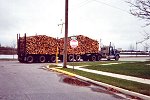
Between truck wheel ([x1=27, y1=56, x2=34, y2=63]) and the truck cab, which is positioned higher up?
the truck cab

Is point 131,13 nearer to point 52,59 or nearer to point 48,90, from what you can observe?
point 48,90

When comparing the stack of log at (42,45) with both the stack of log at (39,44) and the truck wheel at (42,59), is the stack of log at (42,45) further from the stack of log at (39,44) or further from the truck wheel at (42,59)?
the truck wheel at (42,59)

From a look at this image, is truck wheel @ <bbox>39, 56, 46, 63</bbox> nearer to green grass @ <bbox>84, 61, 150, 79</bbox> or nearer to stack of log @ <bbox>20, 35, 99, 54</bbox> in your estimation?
stack of log @ <bbox>20, 35, 99, 54</bbox>

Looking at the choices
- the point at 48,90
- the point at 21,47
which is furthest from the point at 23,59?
the point at 48,90

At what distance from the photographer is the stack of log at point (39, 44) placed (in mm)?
42253

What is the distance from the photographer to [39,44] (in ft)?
142

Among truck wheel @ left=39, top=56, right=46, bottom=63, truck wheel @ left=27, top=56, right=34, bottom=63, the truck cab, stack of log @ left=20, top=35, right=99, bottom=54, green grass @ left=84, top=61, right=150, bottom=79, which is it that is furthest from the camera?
the truck cab

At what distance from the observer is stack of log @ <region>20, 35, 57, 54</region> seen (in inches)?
1664

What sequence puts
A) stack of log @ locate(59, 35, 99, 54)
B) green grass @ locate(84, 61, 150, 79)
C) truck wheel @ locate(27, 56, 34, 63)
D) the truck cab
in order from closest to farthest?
green grass @ locate(84, 61, 150, 79)
truck wheel @ locate(27, 56, 34, 63)
stack of log @ locate(59, 35, 99, 54)
the truck cab

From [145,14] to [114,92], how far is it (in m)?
7.78

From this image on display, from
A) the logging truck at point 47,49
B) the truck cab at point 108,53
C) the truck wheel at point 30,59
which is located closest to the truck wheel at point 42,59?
the logging truck at point 47,49

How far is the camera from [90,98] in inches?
466

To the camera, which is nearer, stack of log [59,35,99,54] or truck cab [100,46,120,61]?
stack of log [59,35,99,54]

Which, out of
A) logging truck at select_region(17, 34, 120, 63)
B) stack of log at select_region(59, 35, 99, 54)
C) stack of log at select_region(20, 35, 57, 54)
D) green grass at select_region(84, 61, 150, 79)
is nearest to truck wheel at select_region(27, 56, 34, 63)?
logging truck at select_region(17, 34, 120, 63)
